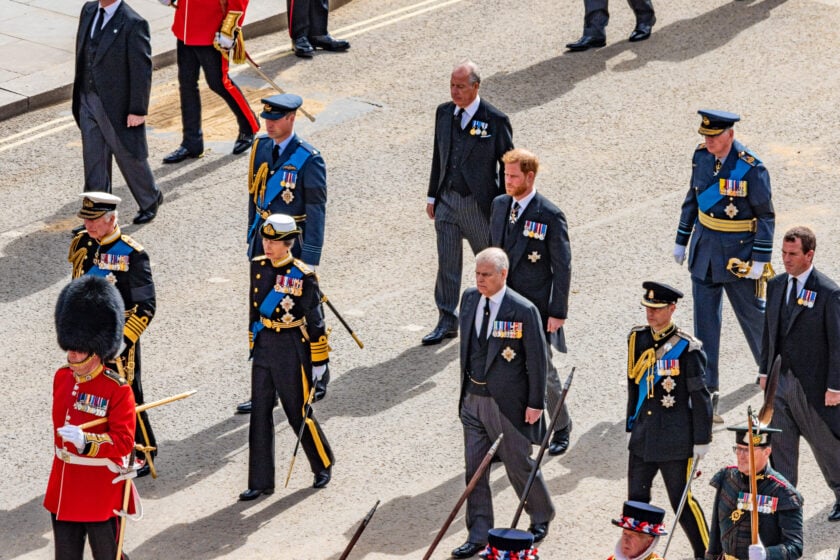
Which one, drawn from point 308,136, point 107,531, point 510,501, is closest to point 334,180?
point 308,136

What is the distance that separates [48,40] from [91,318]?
987cm

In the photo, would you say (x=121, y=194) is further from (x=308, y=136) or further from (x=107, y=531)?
(x=107, y=531)

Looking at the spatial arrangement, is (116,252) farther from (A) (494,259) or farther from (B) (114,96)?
(B) (114,96)

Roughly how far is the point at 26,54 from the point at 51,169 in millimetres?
2893

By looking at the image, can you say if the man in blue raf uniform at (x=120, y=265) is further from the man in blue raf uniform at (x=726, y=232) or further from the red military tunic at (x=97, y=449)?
the man in blue raf uniform at (x=726, y=232)

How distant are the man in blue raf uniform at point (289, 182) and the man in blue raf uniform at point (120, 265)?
→ 4.31 ft

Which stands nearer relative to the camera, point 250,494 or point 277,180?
point 250,494

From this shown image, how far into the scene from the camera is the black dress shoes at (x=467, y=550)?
32.6ft

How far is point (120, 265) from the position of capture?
10531 millimetres

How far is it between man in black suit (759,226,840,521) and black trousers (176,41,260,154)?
6.84 meters

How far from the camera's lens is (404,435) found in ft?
37.2

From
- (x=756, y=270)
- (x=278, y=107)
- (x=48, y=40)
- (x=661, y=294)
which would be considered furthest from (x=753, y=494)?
(x=48, y=40)

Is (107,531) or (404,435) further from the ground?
(107,531)

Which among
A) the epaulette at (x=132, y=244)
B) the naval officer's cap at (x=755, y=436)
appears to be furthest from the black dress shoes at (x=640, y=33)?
the naval officer's cap at (x=755, y=436)
